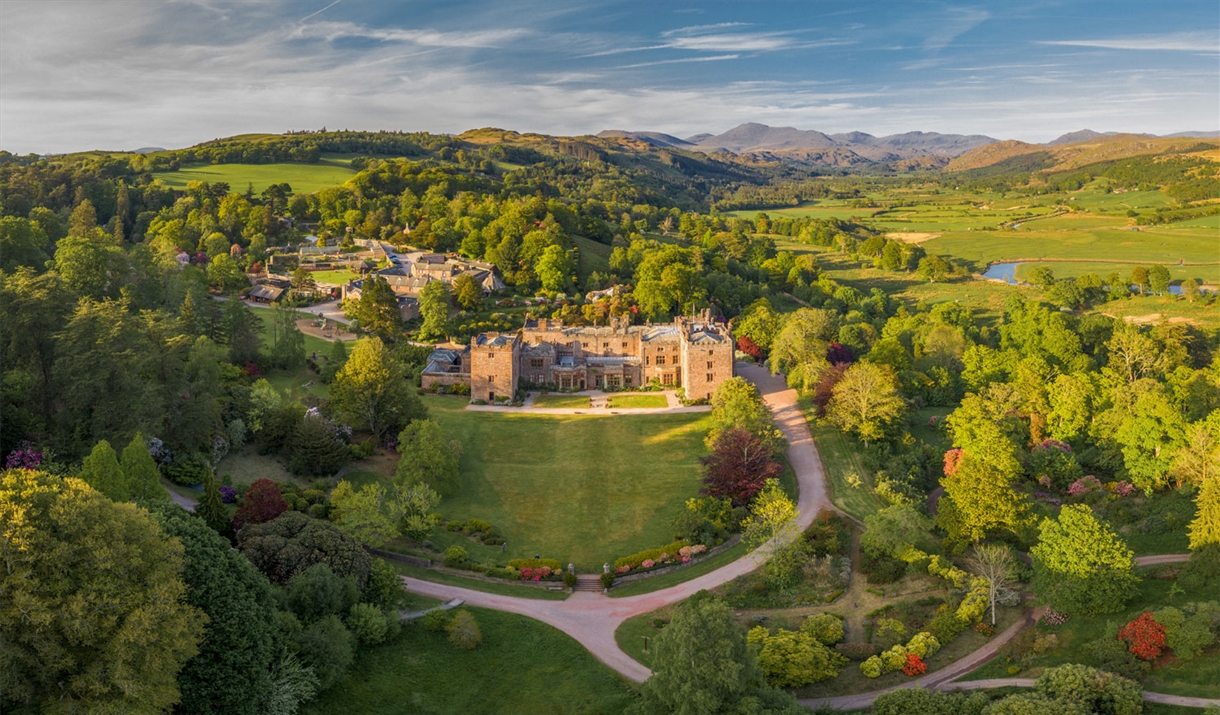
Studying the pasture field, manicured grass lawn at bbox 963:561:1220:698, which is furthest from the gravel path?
the pasture field

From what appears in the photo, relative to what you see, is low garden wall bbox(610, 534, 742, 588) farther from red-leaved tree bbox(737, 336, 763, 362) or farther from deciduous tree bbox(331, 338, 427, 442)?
red-leaved tree bbox(737, 336, 763, 362)

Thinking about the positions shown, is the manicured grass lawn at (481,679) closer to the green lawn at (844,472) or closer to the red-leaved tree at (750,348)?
the green lawn at (844,472)

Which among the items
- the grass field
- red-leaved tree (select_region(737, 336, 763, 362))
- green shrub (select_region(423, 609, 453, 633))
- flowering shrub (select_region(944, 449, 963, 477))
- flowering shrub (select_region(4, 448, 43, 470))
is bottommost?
green shrub (select_region(423, 609, 453, 633))

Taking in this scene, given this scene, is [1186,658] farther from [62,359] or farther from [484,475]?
[62,359]

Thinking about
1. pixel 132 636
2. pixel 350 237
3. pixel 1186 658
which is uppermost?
pixel 350 237

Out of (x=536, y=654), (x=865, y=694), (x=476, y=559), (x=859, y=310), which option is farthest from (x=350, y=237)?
(x=865, y=694)

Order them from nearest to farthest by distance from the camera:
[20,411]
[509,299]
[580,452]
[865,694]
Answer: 1. [865,694]
2. [20,411]
3. [580,452]
4. [509,299]

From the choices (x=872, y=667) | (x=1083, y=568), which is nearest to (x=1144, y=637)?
(x=1083, y=568)
